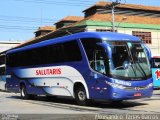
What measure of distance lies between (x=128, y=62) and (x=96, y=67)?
54.4 inches

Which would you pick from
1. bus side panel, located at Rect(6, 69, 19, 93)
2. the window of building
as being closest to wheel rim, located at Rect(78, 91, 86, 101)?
bus side panel, located at Rect(6, 69, 19, 93)

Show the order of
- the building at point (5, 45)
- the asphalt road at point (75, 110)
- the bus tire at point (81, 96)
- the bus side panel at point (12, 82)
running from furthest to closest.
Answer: the building at point (5, 45)
the bus side panel at point (12, 82)
the bus tire at point (81, 96)
the asphalt road at point (75, 110)

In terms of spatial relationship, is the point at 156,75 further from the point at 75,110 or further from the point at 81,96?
the point at 75,110

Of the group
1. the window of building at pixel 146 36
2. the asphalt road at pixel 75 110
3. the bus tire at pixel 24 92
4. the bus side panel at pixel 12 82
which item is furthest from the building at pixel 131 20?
the asphalt road at pixel 75 110

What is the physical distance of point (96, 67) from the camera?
58.0ft

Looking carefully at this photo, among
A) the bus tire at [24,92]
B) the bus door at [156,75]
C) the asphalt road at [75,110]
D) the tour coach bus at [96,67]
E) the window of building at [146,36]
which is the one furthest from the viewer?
the window of building at [146,36]

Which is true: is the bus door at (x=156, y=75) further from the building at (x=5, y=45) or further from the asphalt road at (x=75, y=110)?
the building at (x=5, y=45)

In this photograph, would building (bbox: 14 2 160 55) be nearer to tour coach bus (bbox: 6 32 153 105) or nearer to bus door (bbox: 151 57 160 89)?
bus door (bbox: 151 57 160 89)

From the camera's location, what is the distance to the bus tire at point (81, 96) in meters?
18.7

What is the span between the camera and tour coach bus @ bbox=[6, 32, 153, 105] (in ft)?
55.8

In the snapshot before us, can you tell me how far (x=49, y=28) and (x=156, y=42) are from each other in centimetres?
2433

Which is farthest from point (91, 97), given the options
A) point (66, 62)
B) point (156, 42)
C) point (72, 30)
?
point (156, 42)

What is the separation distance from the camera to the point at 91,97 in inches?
715

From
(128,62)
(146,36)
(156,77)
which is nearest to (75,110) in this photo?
(128,62)
